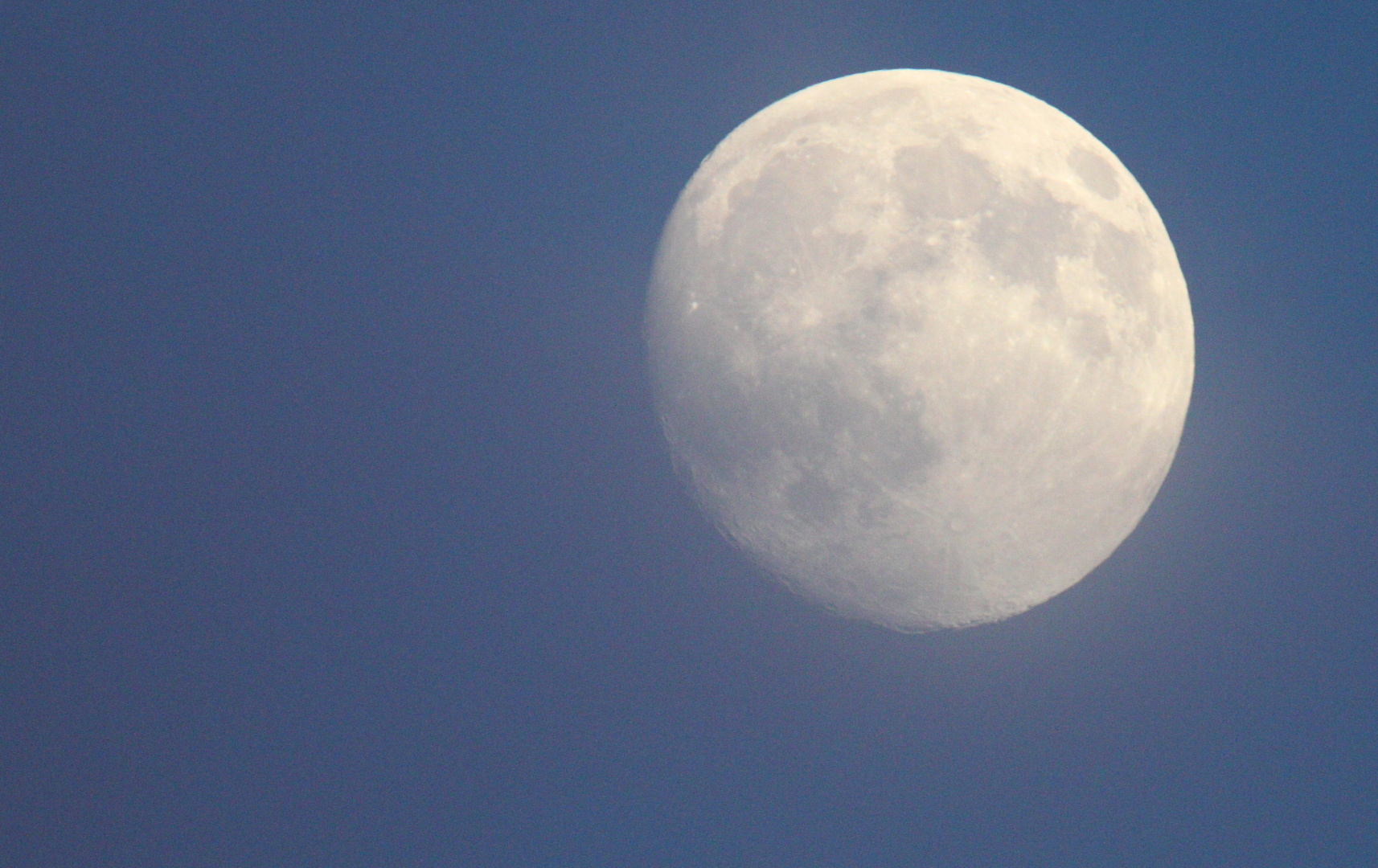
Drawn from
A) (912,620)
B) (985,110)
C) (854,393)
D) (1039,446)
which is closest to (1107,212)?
(985,110)

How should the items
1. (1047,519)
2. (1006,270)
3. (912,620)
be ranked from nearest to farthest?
(1006,270)
(1047,519)
(912,620)

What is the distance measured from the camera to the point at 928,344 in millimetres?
5078

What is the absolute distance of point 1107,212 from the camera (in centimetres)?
554

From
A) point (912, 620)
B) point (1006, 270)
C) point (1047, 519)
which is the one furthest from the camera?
point (912, 620)

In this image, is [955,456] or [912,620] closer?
[955,456]

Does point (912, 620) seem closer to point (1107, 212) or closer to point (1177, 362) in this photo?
point (1177, 362)

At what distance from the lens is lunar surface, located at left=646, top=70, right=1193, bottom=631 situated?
5.13 meters

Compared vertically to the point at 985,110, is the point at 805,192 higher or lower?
lower

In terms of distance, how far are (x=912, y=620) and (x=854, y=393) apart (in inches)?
68.6

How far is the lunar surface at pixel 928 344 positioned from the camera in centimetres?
513

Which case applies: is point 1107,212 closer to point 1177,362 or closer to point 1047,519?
point 1177,362

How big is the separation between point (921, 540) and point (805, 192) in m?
2.01

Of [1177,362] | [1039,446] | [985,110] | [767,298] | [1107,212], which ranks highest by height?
[985,110]

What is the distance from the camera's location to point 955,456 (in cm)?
521
